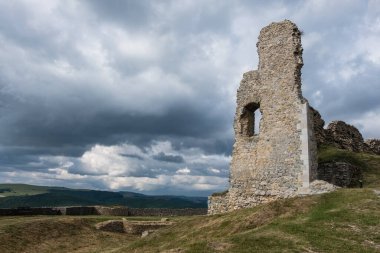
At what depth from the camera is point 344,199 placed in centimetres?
1702

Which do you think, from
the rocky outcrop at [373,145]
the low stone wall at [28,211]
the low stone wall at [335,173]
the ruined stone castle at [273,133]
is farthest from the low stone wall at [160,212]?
the low stone wall at [335,173]

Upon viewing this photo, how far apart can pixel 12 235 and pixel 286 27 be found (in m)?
22.1

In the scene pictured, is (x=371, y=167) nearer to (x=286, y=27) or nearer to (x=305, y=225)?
(x=286, y=27)

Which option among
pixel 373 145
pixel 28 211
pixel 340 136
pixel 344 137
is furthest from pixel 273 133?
pixel 28 211

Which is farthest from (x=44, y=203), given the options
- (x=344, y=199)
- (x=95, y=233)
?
(x=344, y=199)

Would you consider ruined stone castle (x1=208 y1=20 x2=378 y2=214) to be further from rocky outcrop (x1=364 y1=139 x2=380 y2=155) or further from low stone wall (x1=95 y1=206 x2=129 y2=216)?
low stone wall (x1=95 y1=206 x2=129 y2=216)

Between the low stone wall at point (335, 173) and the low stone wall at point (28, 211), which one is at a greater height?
the low stone wall at point (335, 173)

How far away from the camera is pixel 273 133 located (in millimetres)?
22844

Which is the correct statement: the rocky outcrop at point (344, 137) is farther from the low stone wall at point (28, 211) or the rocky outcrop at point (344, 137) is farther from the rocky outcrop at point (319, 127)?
the low stone wall at point (28, 211)

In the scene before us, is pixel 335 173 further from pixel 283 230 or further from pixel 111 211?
pixel 111 211

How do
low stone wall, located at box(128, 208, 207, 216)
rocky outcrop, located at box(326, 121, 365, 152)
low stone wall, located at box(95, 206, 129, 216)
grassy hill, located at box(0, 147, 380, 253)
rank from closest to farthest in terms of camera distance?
grassy hill, located at box(0, 147, 380, 253) < rocky outcrop, located at box(326, 121, 365, 152) < low stone wall, located at box(95, 206, 129, 216) < low stone wall, located at box(128, 208, 207, 216)

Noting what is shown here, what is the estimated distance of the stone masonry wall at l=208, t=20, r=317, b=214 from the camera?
21.6 meters

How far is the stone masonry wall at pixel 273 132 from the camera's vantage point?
21.6m

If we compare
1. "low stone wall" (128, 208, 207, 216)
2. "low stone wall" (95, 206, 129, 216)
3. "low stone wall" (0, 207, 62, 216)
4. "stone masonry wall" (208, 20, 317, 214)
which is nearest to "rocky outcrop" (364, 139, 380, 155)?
"stone masonry wall" (208, 20, 317, 214)
